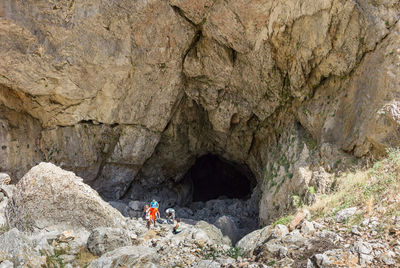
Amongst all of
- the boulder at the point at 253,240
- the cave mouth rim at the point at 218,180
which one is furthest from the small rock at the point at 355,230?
the cave mouth rim at the point at 218,180

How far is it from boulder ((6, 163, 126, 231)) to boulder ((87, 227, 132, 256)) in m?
0.94

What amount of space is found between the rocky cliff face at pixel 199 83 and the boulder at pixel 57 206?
506cm

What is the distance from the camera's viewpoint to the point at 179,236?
965 cm

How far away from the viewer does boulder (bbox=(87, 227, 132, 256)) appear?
8.47 metres

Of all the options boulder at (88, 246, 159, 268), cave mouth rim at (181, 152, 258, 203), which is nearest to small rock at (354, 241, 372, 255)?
boulder at (88, 246, 159, 268)

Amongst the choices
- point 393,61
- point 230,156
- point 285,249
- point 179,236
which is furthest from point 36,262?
point 230,156

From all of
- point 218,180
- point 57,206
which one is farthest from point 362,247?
point 218,180

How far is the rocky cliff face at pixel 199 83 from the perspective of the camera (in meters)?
10.6

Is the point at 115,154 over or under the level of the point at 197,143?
under

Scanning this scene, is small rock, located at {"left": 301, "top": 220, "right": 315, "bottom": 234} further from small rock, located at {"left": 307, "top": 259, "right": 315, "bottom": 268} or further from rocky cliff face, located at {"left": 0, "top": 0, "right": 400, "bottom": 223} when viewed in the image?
rocky cliff face, located at {"left": 0, "top": 0, "right": 400, "bottom": 223}

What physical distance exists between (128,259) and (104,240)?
1.43m

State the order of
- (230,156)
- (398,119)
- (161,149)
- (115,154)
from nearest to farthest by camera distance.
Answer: (398,119)
(115,154)
(161,149)
(230,156)

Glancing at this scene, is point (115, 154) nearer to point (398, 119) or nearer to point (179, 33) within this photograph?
point (179, 33)

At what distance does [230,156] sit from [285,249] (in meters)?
12.6
